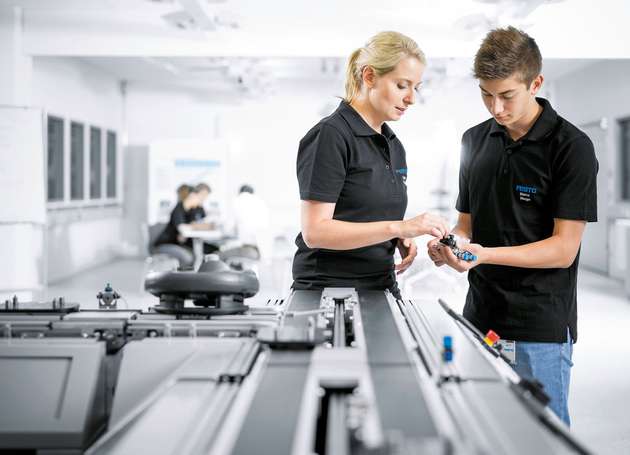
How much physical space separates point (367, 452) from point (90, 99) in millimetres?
9425

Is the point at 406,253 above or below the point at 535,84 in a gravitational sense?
below

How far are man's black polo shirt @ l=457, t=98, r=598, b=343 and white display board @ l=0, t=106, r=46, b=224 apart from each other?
5.30m

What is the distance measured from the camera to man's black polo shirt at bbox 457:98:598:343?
1.58 meters

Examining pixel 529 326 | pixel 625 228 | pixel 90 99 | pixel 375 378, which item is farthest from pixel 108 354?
pixel 90 99

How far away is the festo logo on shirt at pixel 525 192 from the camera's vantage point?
165cm

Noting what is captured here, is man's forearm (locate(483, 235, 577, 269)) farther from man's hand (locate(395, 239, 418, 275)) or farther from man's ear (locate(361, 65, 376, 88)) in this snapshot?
man's ear (locate(361, 65, 376, 88))

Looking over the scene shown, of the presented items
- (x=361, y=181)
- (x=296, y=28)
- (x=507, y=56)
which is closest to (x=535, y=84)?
(x=507, y=56)

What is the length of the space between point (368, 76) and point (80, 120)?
794cm

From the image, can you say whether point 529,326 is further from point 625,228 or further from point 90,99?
point 90,99

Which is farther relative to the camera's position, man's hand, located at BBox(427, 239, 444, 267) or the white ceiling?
the white ceiling

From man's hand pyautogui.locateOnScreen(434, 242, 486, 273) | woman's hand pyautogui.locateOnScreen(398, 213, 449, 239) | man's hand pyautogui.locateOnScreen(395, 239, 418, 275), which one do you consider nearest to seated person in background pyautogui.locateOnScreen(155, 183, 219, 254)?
man's hand pyautogui.locateOnScreen(395, 239, 418, 275)

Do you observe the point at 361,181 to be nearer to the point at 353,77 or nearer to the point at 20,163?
Result: the point at 353,77

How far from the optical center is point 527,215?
1.68 m

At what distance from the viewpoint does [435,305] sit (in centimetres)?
158
